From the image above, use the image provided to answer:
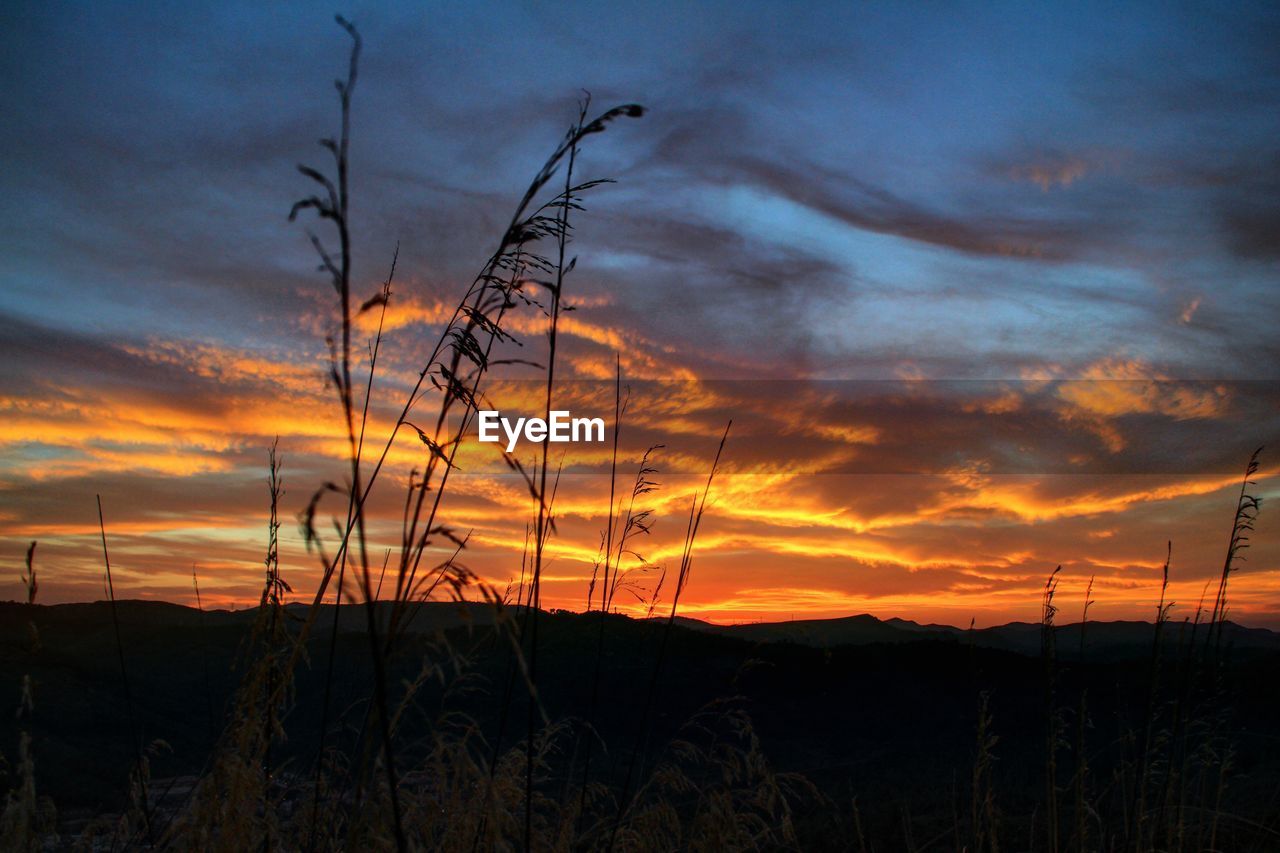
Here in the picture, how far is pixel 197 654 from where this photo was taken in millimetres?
22203

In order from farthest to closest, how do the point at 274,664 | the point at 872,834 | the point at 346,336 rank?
the point at 872,834, the point at 274,664, the point at 346,336

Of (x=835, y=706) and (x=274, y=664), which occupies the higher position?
(x=274, y=664)

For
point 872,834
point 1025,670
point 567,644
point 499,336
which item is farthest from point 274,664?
point 1025,670

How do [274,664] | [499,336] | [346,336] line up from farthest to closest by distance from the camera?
[274,664]
[499,336]
[346,336]

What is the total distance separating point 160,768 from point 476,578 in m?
18.7

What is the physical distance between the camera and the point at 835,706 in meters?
19.8

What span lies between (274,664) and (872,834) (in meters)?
8.16

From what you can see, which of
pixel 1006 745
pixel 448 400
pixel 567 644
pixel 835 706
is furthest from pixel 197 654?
pixel 448 400

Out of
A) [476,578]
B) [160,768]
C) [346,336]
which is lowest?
[160,768]

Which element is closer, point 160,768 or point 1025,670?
point 160,768

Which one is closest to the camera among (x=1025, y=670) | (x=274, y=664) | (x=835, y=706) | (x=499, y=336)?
(x=499, y=336)

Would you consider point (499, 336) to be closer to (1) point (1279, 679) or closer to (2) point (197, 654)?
(1) point (1279, 679)

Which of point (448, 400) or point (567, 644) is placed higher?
point (448, 400)

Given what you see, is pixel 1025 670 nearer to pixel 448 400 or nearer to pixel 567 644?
pixel 567 644
